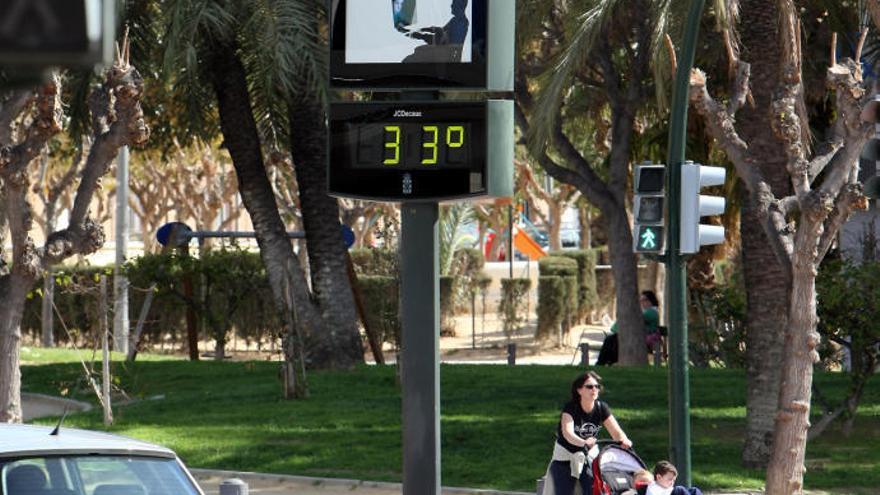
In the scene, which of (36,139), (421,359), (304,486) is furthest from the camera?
(36,139)

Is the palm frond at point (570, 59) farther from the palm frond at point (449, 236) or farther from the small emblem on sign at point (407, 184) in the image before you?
the palm frond at point (449, 236)

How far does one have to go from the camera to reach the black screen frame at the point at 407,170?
9.67 m

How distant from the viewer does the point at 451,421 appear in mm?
18125

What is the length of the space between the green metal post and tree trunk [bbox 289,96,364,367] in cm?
1076

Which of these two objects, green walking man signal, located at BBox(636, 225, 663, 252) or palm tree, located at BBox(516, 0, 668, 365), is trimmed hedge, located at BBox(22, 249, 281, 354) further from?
green walking man signal, located at BBox(636, 225, 663, 252)

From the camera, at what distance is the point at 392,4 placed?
9852 mm

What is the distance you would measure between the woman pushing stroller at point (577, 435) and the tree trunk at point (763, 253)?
181 inches

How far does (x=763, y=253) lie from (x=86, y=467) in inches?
401

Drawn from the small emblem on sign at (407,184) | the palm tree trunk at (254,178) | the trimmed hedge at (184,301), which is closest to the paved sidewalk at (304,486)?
the small emblem on sign at (407,184)

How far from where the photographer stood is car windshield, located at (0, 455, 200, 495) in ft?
23.5

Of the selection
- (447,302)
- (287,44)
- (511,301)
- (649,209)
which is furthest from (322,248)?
(447,302)

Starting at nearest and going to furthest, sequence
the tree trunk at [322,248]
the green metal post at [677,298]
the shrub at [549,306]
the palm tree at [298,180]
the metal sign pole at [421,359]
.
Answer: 1. the metal sign pole at [421,359]
2. the green metal post at [677,298]
3. the palm tree at [298,180]
4. the tree trunk at [322,248]
5. the shrub at [549,306]

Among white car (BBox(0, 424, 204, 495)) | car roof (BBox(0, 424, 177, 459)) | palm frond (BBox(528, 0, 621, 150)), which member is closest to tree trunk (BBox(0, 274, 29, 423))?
palm frond (BBox(528, 0, 621, 150))

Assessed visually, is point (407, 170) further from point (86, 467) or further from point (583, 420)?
point (86, 467)
